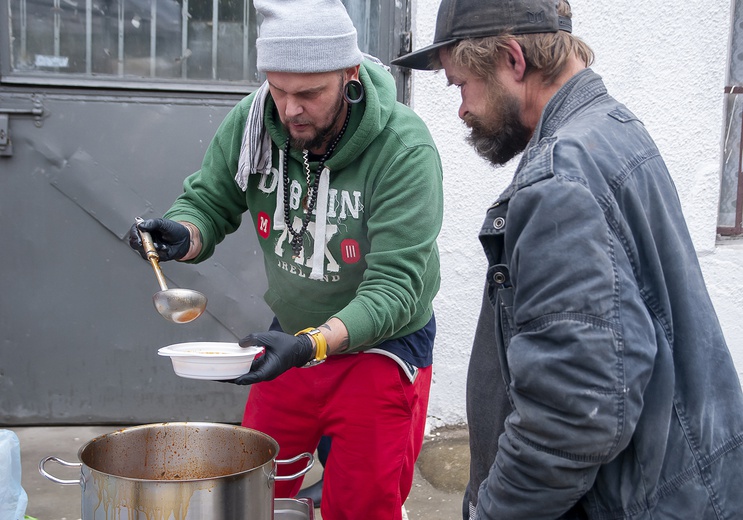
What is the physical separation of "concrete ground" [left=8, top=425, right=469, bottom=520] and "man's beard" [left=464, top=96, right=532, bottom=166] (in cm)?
206

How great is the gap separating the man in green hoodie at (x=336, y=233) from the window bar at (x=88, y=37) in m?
1.49

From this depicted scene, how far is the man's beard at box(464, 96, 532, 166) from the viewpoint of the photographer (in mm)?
1514

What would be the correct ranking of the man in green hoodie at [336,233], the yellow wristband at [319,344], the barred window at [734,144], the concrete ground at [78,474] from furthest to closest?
1. the barred window at [734,144]
2. the concrete ground at [78,474]
3. the man in green hoodie at [336,233]
4. the yellow wristband at [319,344]

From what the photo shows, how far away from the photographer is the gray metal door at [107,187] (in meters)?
3.64

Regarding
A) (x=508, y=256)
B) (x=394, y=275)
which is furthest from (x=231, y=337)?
(x=508, y=256)

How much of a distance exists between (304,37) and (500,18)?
0.81m

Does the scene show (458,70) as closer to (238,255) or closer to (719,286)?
(238,255)

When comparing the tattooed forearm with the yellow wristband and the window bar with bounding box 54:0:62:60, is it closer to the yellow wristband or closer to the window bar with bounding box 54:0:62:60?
the yellow wristband

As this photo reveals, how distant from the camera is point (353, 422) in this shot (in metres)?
2.38

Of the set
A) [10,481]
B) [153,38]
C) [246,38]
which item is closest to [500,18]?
[10,481]

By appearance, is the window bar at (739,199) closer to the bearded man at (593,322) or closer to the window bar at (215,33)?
the window bar at (215,33)

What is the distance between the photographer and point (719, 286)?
12.3ft

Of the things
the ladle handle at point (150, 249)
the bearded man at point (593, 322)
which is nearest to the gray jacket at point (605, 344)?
the bearded man at point (593, 322)

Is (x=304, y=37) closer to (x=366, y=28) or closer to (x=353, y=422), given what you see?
(x=353, y=422)
